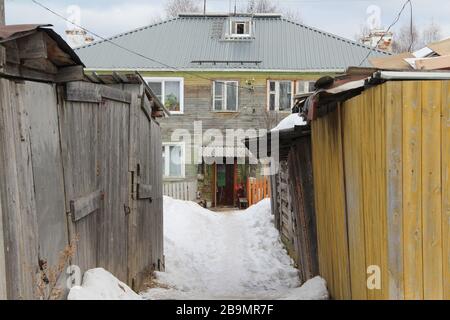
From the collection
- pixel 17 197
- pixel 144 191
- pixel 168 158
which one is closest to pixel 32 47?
pixel 17 197

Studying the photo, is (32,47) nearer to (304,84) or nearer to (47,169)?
(47,169)

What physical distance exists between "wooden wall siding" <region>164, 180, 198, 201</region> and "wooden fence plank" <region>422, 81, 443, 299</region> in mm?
18694

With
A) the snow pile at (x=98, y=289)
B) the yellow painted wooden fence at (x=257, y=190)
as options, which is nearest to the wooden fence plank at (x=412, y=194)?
the snow pile at (x=98, y=289)

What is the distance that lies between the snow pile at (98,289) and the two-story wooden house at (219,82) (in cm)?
1707

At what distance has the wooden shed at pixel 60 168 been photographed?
3795 millimetres

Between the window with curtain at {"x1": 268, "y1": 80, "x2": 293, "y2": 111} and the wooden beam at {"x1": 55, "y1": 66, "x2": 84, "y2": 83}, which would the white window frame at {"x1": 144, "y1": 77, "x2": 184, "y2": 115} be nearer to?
the window with curtain at {"x1": 268, "y1": 80, "x2": 293, "y2": 111}

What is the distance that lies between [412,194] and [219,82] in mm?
19350

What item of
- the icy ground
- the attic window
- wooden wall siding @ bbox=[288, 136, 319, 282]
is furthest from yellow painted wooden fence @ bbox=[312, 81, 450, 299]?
the attic window

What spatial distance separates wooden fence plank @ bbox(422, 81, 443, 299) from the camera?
3777mm

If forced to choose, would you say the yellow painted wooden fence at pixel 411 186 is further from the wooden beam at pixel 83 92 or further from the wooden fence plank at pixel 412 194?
the wooden beam at pixel 83 92
